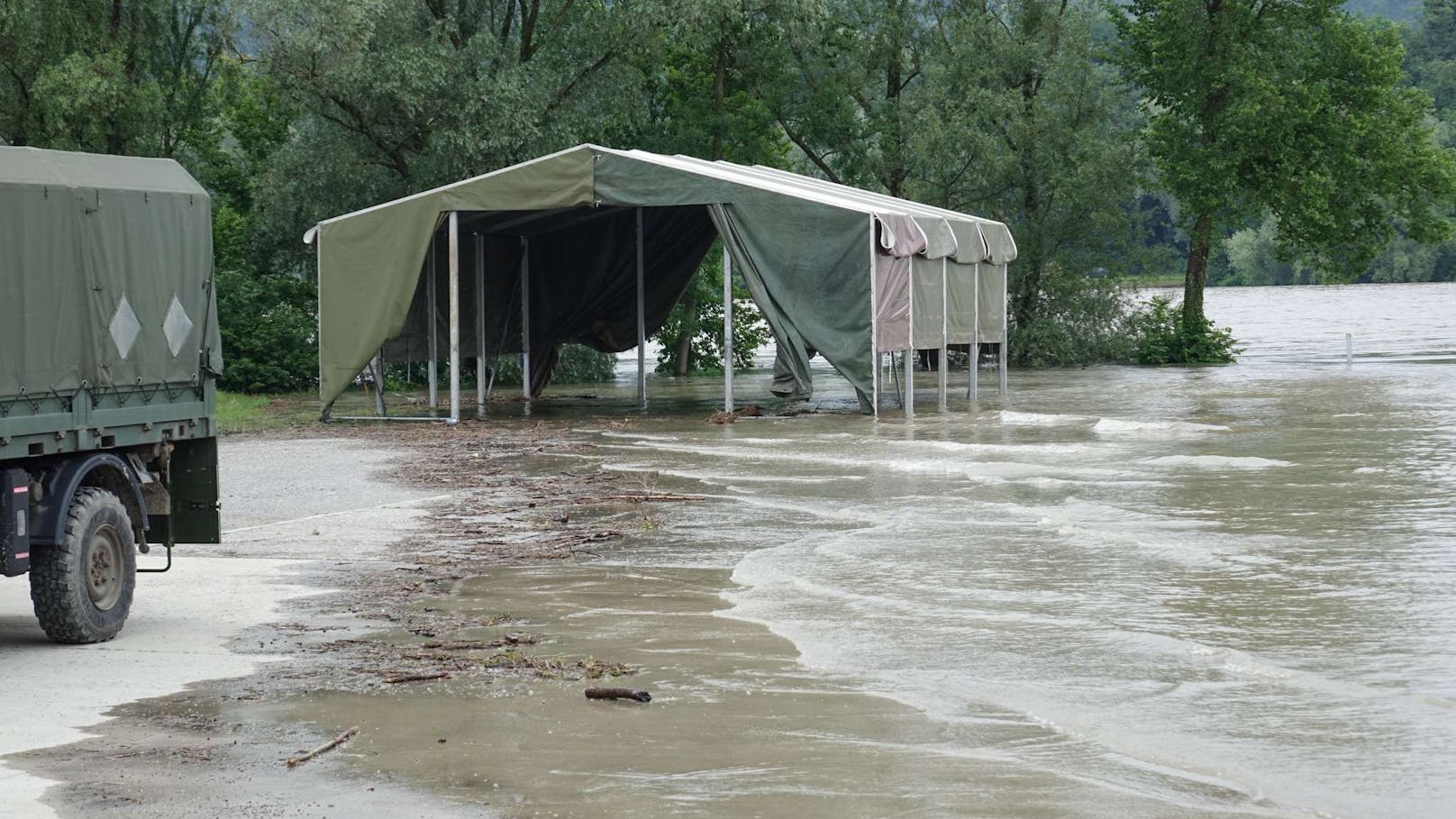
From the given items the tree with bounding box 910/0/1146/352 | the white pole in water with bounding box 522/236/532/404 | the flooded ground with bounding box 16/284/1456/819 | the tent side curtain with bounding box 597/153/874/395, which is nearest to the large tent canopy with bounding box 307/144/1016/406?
the tent side curtain with bounding box 597/153/874/395

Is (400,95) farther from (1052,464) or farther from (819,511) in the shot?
(819,511)

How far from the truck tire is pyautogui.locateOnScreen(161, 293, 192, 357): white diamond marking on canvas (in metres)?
1.13

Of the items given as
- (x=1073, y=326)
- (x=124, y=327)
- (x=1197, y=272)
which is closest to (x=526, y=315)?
(x=1073, y=326)

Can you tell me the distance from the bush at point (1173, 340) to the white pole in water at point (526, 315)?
61.6 feet

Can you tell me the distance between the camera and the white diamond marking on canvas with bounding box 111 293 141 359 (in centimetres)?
973

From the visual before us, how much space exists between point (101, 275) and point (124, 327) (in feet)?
1.05

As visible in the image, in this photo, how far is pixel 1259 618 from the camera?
9664mm

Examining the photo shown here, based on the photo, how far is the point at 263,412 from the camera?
29000 millimetres

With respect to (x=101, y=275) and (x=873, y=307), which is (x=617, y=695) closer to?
(x=101, y=275)

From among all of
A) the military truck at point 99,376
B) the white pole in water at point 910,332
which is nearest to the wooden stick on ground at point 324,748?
the military truck at point 99,376

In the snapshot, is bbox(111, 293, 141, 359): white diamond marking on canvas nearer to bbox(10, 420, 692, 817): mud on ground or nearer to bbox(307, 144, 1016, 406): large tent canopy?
bbox(10, 420, 692, 817): mud on ground

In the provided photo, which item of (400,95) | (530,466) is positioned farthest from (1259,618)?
(400,95)

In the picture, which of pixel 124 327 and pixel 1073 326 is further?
pixel 1073 326

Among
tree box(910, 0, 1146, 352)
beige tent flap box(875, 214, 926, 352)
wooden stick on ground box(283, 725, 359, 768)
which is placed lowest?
wooden stick on ground box(283, 725, 359, 768)
